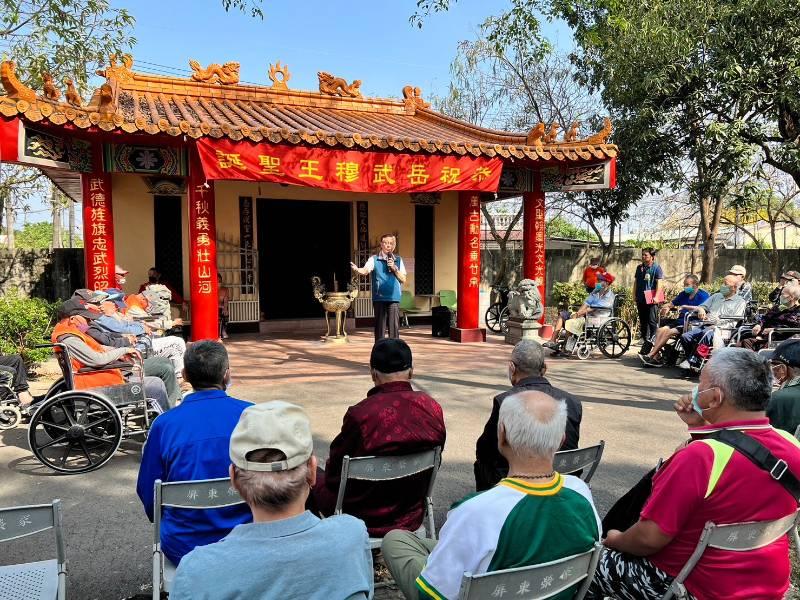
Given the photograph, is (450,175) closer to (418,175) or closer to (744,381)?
(418,175)

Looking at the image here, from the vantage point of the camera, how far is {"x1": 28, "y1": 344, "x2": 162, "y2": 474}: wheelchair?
415 centimetres

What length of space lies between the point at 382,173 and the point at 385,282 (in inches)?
71.1

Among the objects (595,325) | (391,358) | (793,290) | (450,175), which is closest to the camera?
(391,358)

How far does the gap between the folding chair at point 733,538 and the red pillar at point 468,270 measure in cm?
816

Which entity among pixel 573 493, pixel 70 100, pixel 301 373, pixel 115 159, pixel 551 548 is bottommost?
pixel 301 373

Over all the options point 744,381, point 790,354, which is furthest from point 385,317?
point 744,381

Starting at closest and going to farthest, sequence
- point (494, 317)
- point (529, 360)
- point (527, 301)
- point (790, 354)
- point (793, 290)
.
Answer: point (529, 360) → point (790, 354) → point (793, 290) → point (527, 301) → point (494, 317)

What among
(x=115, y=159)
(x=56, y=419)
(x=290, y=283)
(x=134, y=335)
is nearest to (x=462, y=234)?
(x=290, y=283)

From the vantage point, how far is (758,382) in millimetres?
2072

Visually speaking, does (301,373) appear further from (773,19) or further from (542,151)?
(773,19)

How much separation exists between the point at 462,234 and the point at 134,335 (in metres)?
5.87

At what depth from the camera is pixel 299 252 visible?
12180mm

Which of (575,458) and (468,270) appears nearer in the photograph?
(575,458)

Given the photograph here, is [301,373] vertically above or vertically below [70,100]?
below
